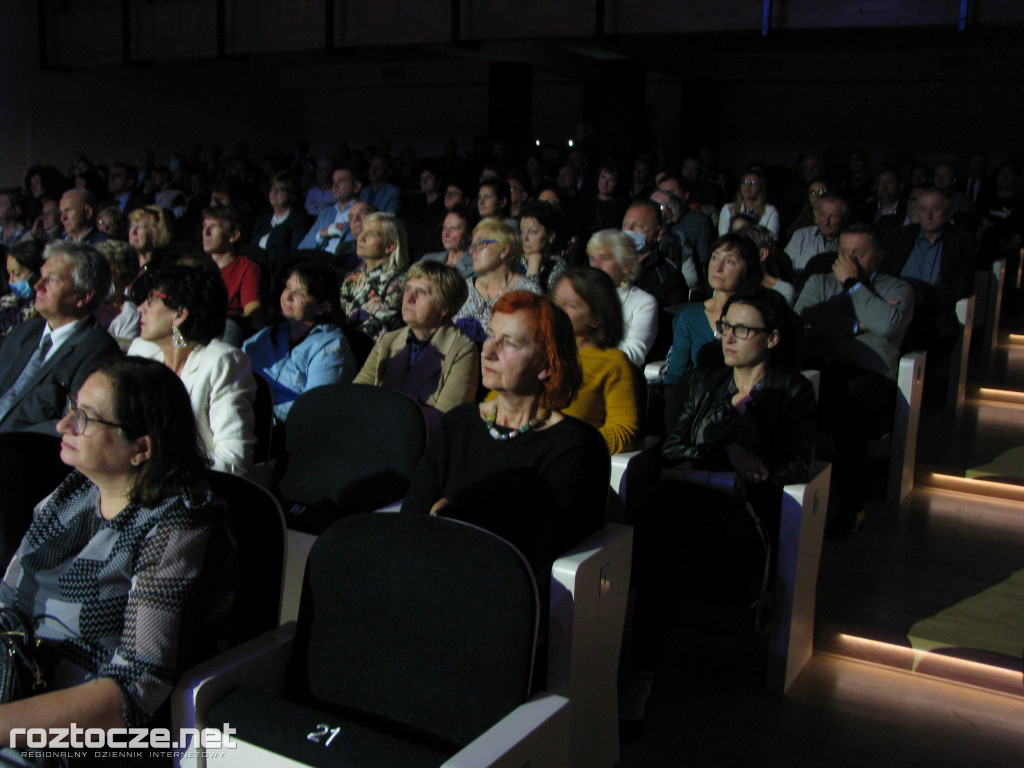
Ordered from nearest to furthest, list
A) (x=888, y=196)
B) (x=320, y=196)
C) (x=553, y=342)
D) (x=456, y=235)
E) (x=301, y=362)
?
1. (x=553, y=342)
2. (x=301, y=362)
3. (x=456, y=235)
4. (x=888, y=196)
5. (x=320, y=196)

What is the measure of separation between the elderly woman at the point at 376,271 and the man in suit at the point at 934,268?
217cm

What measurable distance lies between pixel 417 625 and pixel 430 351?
1.61 meters

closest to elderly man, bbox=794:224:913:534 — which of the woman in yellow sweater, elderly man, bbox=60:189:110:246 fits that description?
the woman in yellow sweater

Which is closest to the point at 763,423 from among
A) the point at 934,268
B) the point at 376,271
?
the point at 376,271

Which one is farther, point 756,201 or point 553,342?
point 756,201

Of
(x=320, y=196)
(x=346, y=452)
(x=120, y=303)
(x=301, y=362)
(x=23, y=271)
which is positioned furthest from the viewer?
(x=320, y=196)

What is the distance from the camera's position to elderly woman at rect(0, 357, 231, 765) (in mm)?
1335

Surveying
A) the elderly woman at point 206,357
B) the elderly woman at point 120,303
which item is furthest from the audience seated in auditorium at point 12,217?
the elderly woman at point 206,357

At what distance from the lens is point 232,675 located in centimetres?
141

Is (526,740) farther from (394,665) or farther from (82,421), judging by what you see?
(82,421)

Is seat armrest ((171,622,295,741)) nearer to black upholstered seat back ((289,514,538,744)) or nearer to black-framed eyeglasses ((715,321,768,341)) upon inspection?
black upholstered seat back ((289,514,538,744))

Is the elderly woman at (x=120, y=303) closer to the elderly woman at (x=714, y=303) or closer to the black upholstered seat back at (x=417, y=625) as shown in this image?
the elderly woman at (x=714, y=303)

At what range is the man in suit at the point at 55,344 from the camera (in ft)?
8.38

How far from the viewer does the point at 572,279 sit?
2.62 m
